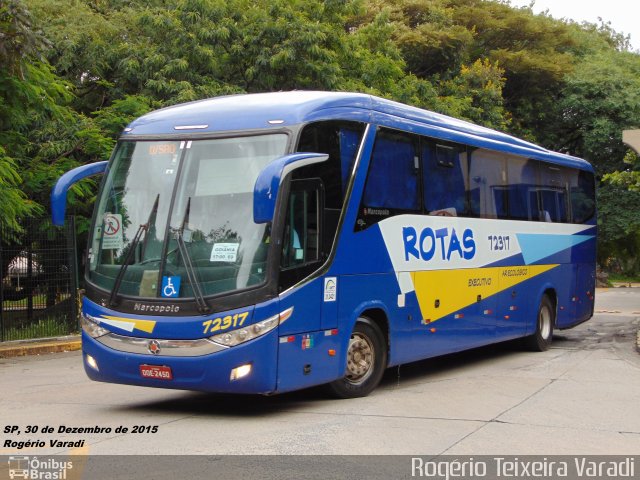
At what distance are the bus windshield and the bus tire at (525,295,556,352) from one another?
8367mm

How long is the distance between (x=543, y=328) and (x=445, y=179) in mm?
5165

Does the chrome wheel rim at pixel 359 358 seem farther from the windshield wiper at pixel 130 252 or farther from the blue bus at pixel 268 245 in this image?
the windshield wiper at pixel 130 252

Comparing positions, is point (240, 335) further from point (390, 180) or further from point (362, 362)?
point (390, 180)

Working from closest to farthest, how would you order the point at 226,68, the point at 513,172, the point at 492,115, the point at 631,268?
the point at 513,172, the point at 226,68, the point at 492,115, the point at 631,268

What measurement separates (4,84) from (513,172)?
9.47 meters

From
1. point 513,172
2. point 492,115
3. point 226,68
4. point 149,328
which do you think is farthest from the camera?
point 492,115

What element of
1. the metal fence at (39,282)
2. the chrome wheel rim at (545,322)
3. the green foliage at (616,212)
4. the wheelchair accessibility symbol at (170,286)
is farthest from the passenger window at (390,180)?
the green foliage at (616,212)

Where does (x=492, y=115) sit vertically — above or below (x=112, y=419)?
above

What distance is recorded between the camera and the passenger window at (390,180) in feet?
34.8

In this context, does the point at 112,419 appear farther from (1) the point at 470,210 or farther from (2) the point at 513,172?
(2) the point at 513,172

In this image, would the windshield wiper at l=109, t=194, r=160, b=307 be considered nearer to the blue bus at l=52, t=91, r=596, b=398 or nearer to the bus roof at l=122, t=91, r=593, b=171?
the blue bus at l=52, t=91, r=596, b=398

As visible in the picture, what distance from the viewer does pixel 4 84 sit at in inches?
654

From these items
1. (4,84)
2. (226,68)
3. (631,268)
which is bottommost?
(631,268)

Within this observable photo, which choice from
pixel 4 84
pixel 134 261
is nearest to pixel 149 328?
pixel 134 261
